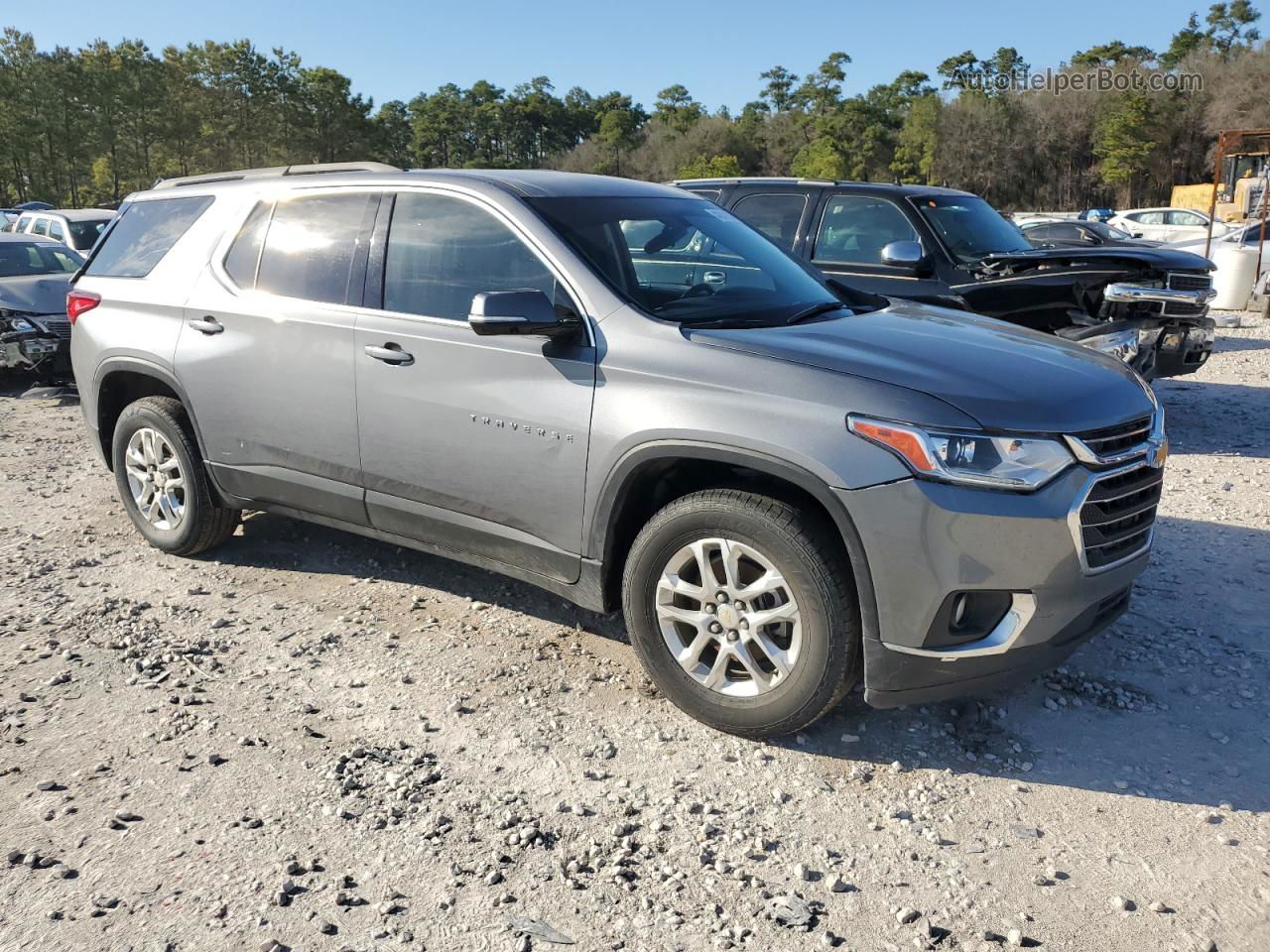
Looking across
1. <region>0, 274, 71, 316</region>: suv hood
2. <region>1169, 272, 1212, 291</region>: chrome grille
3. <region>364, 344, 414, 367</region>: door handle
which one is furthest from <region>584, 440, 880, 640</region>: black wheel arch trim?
<region>0, 274, 71, 316</region>: suv hood

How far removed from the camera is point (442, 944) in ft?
8.16

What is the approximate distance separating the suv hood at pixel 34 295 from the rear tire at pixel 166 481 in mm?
5832

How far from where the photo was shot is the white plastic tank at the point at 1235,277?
15031 millimetres

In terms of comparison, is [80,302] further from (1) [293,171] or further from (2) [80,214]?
(2) [80,214]

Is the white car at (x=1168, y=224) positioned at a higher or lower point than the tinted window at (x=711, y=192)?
lower

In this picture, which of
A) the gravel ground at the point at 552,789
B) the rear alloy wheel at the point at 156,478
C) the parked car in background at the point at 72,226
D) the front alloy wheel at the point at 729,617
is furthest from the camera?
the parked car in background at the point at 72,226

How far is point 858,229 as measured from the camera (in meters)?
8.04

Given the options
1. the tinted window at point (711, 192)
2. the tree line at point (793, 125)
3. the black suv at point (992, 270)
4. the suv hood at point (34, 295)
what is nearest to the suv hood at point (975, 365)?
the black suv at point (992, 270)

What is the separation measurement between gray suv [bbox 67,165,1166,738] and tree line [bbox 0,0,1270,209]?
54319 mm

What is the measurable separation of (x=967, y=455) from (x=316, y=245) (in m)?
2.98

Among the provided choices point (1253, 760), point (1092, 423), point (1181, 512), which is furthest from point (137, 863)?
point (1181, 512)

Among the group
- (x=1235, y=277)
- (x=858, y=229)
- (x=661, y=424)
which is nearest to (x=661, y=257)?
(x=661, y=424)

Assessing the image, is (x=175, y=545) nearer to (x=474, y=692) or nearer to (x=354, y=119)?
(x=474, y=692)

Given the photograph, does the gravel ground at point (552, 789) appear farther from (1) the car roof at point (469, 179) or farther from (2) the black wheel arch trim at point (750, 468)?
(1) the car roof at point (469, 179)
